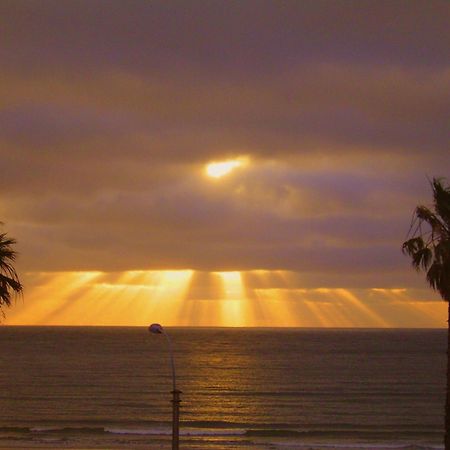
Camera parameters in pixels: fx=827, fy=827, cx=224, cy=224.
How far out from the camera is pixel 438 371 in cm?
11319

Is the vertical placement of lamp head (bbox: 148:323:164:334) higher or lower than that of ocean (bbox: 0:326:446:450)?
higher

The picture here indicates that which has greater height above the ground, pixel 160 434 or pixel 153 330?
pixel 153 330

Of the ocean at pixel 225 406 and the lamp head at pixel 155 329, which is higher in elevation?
the lamp head at pixel 155 329

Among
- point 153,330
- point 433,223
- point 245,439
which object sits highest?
point 433,223

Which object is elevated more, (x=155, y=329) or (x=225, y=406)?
(x=155, y=329)

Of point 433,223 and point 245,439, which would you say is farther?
point 245,439

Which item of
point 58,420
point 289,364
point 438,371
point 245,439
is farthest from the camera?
point 289,364

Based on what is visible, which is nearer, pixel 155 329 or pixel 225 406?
pixel 155 329

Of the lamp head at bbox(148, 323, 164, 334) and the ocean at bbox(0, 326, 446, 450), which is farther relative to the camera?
the ocean at bbox(0, 326, 446, 450)

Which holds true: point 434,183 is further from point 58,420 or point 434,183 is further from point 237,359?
point 237,359

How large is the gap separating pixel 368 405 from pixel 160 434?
79.9ft

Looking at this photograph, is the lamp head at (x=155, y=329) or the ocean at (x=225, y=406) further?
the ocean at (x=225, y=406)

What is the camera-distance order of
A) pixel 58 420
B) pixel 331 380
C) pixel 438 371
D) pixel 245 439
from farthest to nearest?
pixel 438 371 < pixel 331 380 < pixel 58 420 < pixel 245 439

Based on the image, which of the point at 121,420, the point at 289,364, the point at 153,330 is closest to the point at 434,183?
the point at 153,330
